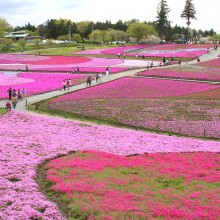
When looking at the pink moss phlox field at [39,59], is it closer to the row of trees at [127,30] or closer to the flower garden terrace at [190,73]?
the flower garden terrace at [190,73]

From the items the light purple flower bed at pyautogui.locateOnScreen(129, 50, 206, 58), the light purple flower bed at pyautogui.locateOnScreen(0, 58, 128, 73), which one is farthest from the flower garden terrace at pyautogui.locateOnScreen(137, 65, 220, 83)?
the light purple flower bed at pyautogui.locateOnScreen(129, 50, 206, 58)

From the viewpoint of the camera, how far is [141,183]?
1669cm

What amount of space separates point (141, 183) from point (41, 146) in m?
8.84

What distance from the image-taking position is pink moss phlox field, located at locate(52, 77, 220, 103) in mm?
44656

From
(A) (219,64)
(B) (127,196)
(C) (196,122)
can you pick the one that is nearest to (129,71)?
(A) (219,64)

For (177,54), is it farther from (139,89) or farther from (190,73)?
(139,89)

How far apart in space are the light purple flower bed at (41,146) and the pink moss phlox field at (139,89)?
11.5 metres

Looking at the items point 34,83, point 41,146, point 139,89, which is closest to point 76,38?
point 34,83

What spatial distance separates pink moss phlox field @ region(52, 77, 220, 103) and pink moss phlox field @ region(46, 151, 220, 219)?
22.0 meters

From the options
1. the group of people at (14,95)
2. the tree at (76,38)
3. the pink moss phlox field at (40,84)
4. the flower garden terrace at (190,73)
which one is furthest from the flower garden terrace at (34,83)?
the tree at (76,38)

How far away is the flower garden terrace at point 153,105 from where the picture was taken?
108 ft

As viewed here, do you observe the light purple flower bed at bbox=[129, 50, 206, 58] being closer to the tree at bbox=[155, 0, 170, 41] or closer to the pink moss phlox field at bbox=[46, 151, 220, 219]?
the tree at bbox=[155, 0, 170, 41]

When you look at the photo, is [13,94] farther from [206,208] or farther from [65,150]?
[206,208]

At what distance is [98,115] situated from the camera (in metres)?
35.8
